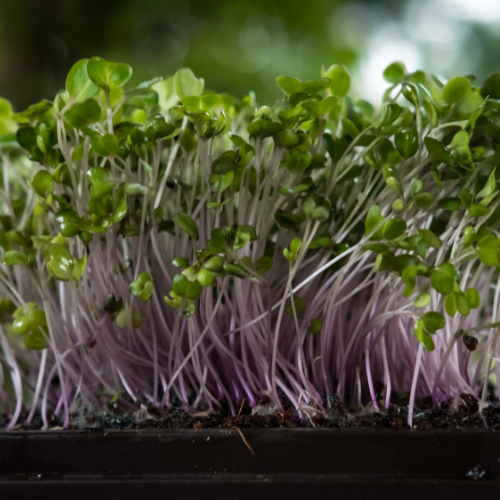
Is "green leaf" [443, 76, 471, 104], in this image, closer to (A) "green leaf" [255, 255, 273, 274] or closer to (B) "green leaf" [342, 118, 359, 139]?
(B) "green leaf" [342, 118, 359, 139]

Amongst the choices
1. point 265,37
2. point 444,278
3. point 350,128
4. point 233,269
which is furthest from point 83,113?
point 265,37

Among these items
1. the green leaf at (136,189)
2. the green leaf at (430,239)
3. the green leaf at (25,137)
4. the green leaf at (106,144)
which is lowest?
the green leaf at (136,189)

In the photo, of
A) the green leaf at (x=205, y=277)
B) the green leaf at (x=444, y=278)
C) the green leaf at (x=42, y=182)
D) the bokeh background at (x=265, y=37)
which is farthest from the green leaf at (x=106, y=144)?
the bokeh background at (x=265, y=37)

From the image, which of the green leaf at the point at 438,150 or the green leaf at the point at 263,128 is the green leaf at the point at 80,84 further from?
the green leaf at the point at 438,150

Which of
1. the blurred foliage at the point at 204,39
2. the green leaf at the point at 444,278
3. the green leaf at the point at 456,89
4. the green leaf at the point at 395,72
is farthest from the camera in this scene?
the blurred foliage at the point at 204,39

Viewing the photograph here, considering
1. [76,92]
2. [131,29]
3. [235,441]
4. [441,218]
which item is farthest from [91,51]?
[235,441]

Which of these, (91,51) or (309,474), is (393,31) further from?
(309,474)

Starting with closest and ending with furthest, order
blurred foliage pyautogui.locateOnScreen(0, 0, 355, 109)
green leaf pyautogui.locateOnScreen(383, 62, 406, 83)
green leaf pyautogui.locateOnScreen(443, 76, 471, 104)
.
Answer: green leaf pyautogui.locateOnScreen(443, 76, 471, 104) < green leaf pyautogui.locateOnScreen(383, 62, 406, 83) < blurred foliage pyautogui.locateOnScreen(0, 0, 355, 109)

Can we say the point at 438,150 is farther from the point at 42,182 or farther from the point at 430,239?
the point at 42,182

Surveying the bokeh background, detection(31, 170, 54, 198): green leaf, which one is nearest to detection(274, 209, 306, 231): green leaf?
detection(31, 170, 54, 198): green leaf
